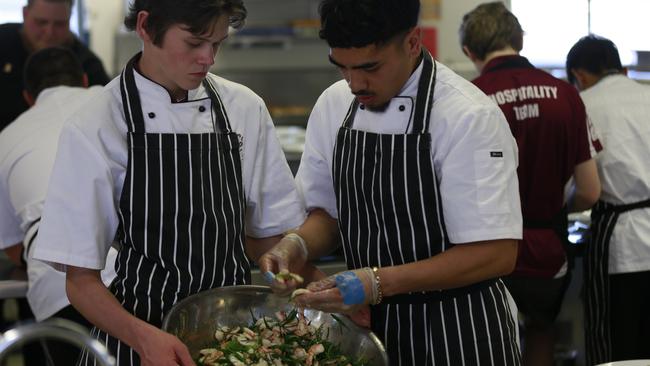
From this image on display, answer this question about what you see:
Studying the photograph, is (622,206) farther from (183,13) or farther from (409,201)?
(183,13)

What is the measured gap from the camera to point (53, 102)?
2930mm

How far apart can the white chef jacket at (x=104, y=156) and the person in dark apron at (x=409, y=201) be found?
20cm

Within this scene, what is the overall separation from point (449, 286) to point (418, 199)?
0.18m

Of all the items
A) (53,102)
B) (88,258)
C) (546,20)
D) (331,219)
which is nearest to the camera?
(88,258)

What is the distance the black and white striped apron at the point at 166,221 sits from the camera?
5.55 ft

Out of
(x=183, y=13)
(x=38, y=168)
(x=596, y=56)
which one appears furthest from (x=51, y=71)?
(x=596, y=56)

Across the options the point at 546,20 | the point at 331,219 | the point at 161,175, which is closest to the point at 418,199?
the point at 331,219

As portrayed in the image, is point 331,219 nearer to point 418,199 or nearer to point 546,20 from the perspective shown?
point 418,199

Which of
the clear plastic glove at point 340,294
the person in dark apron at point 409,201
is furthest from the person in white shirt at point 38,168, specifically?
the clear plastic glove at point 340,294

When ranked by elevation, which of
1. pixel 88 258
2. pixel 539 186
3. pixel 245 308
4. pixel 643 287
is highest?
pixel 88 258

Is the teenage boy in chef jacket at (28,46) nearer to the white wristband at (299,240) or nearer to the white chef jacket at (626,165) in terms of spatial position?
the white chef jacket at (626,165)

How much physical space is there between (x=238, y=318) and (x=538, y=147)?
5.33ft

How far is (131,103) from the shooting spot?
171 centimetres

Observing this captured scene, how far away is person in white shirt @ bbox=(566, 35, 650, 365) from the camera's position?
314cm
